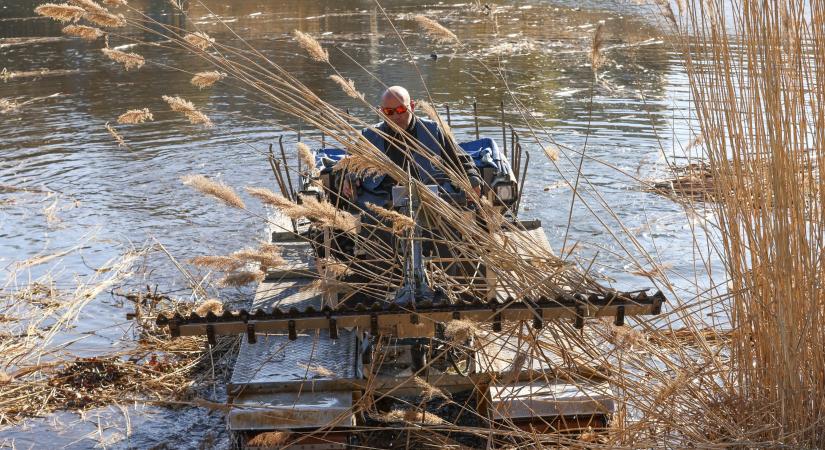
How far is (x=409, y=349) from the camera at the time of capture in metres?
5.30

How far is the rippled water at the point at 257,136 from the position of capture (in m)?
8.18

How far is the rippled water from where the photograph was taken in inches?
322

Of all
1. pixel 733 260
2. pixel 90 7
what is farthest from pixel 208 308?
pixel 733 260

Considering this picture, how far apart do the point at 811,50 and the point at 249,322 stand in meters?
2.43

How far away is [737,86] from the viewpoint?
4145mm

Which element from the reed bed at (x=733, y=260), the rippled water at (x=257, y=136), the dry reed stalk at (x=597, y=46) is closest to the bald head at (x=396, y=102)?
the rippled water at (x=257, y=136)

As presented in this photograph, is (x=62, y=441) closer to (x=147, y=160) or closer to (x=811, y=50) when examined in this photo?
(x=811, y=50)

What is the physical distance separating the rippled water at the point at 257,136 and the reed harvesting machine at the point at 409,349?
0.61m

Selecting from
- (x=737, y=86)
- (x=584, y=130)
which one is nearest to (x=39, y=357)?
(x=737, y=86)

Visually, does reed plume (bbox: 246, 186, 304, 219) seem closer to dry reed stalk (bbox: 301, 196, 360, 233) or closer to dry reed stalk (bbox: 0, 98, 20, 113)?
dry reed stalk (bbox: 301, 196, 360, 233)

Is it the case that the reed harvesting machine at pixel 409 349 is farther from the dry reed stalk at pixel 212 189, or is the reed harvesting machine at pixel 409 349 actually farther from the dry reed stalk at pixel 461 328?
the dry reed stalk at pixel 212 189

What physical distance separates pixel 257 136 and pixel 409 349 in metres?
7.91

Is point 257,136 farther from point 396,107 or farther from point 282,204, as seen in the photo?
point 282,204

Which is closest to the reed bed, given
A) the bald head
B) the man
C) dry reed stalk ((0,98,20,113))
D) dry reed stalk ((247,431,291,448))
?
dry reed stalk ((247,431,291,448))
